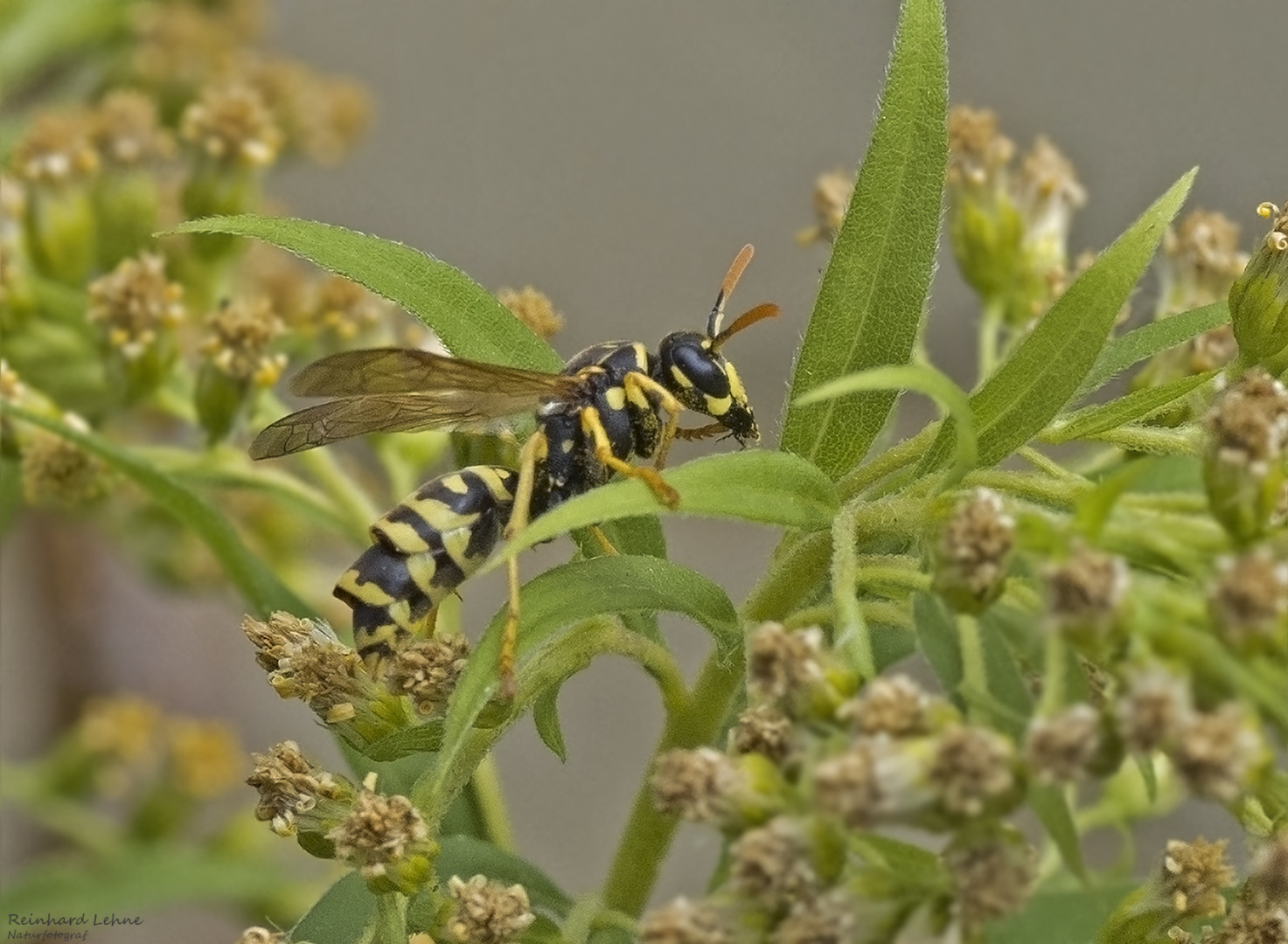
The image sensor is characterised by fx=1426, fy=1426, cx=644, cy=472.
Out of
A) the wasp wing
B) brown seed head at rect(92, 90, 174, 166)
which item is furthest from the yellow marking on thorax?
brown seed head at rect(92, 90, 174, 166)

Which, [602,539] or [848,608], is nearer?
[848,608]

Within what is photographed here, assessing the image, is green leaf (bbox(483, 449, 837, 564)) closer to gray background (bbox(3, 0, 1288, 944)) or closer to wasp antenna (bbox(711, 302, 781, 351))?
wasp antenna (bbox(711, 302, 781, 351))

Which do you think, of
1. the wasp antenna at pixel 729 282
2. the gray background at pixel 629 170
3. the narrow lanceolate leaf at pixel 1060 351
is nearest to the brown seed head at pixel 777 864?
the narrow lanceolate leaf at pixel 1060 351

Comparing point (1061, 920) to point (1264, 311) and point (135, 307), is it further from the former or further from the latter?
point (135, 307)

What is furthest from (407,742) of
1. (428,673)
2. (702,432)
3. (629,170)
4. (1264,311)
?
(629,170)

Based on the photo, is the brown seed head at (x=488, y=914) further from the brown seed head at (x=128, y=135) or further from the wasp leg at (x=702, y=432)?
the brown seed head at (x=128, y=135)

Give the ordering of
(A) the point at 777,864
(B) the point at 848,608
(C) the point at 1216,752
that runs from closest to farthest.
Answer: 1. (C) the point at 1216,752
2. (A) the point at 777,864
3. (B) the point at 848,608
